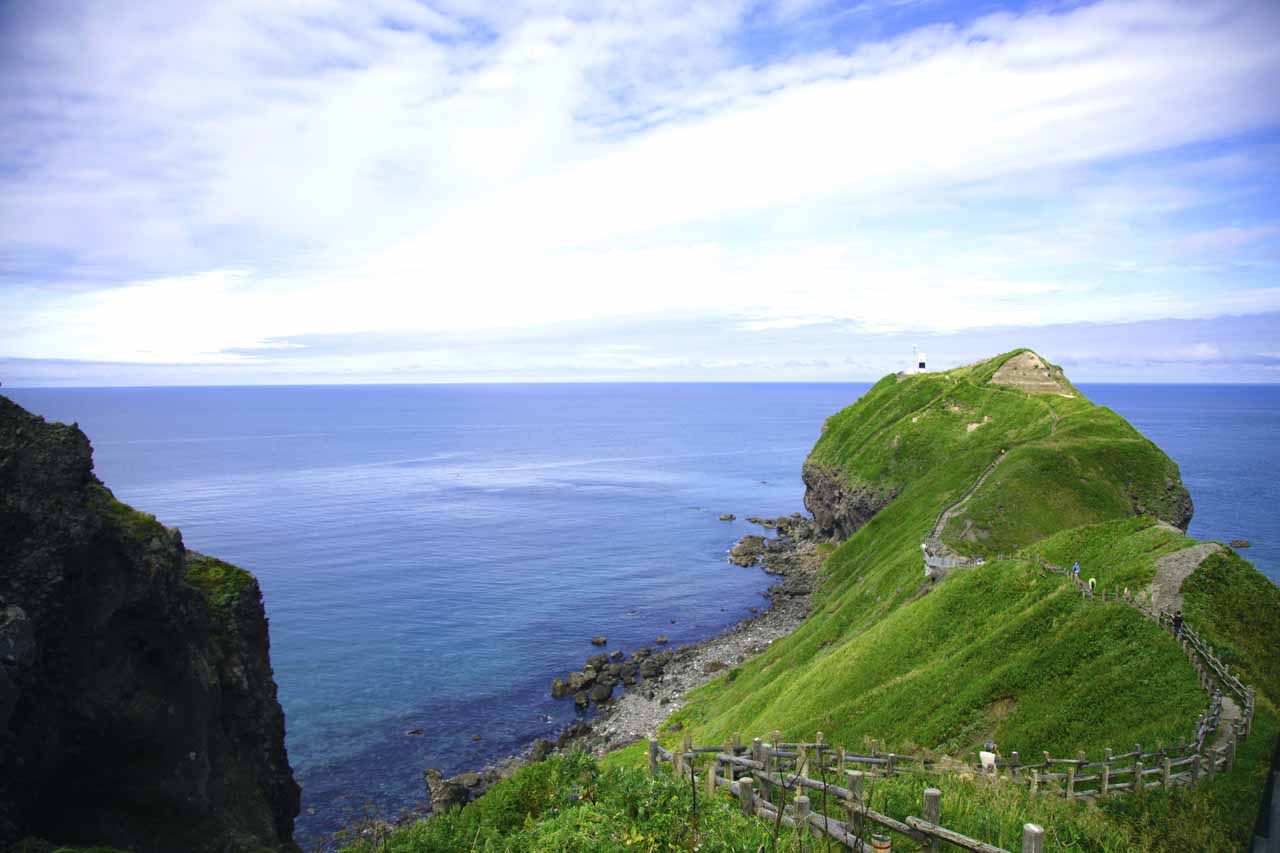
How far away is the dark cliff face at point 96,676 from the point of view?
A: 17.2m

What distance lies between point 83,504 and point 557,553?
287 feet

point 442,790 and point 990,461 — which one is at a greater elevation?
point 990,461

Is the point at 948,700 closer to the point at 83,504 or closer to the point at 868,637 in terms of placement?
the point at 868,637

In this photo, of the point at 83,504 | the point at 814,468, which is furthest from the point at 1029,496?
the point at 83,504

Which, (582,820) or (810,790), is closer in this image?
(582,820)

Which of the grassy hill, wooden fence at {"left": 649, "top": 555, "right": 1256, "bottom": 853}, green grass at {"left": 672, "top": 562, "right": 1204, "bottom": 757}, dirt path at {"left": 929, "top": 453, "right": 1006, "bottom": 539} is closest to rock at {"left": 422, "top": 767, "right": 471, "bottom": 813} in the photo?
the grassy hill

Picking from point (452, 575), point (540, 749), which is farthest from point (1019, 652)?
point (452, 575)

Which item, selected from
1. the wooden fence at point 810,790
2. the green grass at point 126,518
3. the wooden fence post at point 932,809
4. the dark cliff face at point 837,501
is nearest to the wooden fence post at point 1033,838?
the wooden fence at point 810,790

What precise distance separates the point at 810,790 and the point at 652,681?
47815mm

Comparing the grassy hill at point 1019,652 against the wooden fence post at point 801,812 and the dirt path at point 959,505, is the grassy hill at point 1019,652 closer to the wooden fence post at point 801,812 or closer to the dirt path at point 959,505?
the dirt path at point 959,505

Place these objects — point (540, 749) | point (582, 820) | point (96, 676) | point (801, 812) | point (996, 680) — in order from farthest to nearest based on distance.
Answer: point (540, 749), point (996, 680), point (96, 676), point (582, 820), point (801, 812)

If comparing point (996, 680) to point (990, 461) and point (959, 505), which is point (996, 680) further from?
point (990, 461)

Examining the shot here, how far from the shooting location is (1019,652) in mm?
30422

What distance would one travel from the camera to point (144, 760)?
1927 cm
